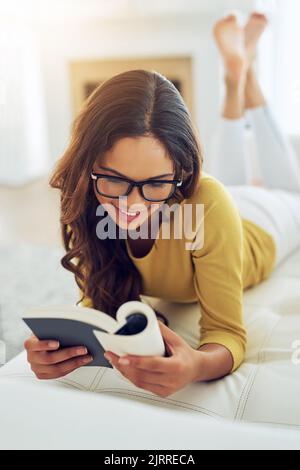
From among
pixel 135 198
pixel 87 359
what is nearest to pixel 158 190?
pixel 135 198

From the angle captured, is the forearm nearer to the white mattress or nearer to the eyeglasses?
the white mattress

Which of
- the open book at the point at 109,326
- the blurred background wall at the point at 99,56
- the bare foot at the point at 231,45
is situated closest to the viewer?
the open book at the point at 109,326

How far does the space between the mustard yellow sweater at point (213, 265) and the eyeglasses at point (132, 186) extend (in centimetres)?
11

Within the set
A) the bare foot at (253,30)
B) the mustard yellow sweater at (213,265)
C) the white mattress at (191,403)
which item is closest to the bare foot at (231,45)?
the bare foot at (253,30)

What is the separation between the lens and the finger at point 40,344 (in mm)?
821

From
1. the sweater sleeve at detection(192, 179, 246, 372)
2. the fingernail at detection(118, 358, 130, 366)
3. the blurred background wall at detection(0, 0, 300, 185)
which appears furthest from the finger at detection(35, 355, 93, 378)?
the blurred background wall at detection(0, 0, 300, 185)

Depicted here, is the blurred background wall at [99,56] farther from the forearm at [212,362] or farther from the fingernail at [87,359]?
the fingernail at [87,359]

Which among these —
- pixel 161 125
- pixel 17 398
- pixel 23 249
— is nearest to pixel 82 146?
pixel 161 125

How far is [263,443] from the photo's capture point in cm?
59

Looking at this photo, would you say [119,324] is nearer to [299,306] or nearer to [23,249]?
[299,306]

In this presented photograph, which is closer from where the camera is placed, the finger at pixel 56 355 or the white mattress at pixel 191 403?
the white mattress at pixel 191 403

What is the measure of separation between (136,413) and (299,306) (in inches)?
25.5

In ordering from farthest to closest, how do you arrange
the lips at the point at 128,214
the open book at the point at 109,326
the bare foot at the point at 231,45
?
the bare foot at the point at 231,45, the lips at the point at 128,214, the open book at the point at 109,326

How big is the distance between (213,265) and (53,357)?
330 mm
